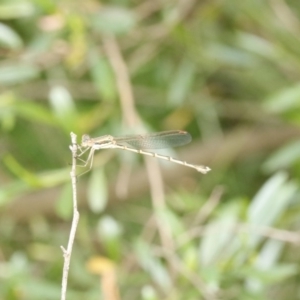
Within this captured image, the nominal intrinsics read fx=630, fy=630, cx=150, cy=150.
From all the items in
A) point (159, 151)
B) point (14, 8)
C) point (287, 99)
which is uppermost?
point (14, 8)

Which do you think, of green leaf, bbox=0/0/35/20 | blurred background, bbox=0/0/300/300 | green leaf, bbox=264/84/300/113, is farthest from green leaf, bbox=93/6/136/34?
green leaf, bbox=264/84/300/113

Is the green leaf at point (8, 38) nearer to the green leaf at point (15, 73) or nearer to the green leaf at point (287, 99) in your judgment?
the green leaf at point (15, 73)

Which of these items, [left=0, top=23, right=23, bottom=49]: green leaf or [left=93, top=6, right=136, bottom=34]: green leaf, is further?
[left=93, top=6, right=136, bottom=34]: green leaf

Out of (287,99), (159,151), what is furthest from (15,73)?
(287,99)

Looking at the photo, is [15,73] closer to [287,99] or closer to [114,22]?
[114,22]

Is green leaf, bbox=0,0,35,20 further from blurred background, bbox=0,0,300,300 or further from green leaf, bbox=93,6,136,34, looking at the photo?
green leaf, bbox=93,6,136,34

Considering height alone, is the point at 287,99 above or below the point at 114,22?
below

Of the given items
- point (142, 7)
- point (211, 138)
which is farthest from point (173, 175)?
point (142, 7)

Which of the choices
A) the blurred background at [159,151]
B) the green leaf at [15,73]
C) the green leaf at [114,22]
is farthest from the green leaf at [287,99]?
the green leaf at [15,73]
